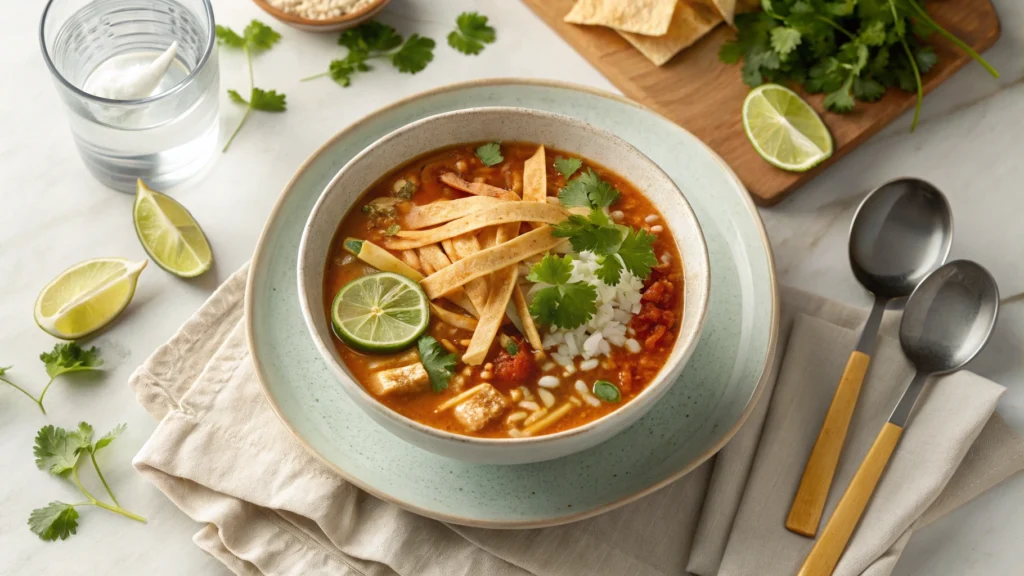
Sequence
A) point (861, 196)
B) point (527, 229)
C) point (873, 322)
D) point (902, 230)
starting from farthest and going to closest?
point (861, 196) < point (902, 230) < point (873, 322) < point (527, 229)

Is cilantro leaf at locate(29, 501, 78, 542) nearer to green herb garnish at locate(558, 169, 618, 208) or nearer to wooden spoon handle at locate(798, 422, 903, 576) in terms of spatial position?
green herb garnish at locate(558, 169, 618, 208)

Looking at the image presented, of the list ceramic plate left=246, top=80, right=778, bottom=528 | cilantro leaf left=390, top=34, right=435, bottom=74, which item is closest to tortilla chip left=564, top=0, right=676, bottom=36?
cilantro leaf left=390, top=34, right=435, bottom=74

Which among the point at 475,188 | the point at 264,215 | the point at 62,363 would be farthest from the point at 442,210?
the point at 62,363

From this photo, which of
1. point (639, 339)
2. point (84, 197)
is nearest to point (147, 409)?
point (84, 197)

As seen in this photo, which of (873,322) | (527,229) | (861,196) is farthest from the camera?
(861,196)

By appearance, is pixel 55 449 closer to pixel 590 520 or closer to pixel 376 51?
pixel 590 520

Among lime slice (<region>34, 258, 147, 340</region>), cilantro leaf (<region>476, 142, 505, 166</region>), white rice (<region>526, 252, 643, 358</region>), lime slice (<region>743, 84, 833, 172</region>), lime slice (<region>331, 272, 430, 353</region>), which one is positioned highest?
cilantro leaf (<region>476, 142, 505, 166</region>)

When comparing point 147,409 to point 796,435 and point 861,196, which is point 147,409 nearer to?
point 796,435
